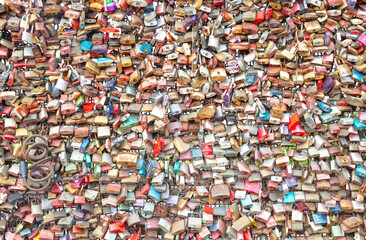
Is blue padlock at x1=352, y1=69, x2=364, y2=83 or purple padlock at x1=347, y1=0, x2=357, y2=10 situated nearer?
purple padlock at x1=347, y1=0, x2=357, y2=10

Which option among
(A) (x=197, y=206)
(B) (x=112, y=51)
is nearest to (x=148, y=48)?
(B) (x=112, y=51)

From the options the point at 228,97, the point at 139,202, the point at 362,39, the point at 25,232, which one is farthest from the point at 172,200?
the point at 362,39

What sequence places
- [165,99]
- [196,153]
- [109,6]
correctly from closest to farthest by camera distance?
1. [109,6]
2. [165,99]
3. [196,153]

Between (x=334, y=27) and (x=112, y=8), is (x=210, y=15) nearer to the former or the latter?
(x=112, y=8)

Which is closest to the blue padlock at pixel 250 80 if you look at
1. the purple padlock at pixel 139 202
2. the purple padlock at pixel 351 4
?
the purple padlock at pixel 351 4

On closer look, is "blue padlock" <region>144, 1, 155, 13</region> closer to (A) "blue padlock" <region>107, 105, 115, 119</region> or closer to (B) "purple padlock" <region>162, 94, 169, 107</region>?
(B) "purple padlock" <region>162, 94, 169, 107</region>

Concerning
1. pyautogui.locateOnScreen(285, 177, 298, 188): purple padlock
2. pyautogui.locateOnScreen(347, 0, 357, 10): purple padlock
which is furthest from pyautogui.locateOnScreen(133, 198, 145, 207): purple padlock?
pyautogui.locateOnScreen(347, 0, 357, 10): purple padlock

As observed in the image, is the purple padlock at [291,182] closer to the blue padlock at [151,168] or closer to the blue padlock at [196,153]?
the blue padlock at [196,153]

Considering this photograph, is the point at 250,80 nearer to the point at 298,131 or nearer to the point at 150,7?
the point at 298,131

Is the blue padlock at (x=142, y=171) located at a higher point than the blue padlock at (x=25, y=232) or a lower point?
higher

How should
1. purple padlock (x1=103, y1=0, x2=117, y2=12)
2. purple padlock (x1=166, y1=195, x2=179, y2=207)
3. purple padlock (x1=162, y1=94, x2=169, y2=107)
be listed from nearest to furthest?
purple padlock (x1=103, y1=0, x2=117, y2=12), purple padlock (x1=162, y1=94, x2=169, y2=107), purple padlock (x1=166, y1=195, x2=179, y2=207)

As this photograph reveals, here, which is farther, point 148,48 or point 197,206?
point 197,206
